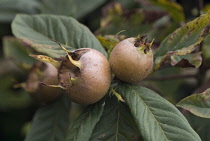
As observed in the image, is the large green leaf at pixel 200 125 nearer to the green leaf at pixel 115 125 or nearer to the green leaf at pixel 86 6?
the green leaf at pixel 115 125

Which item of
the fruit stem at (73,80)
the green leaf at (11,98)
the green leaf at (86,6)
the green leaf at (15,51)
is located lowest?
the green leaf at (11,98)

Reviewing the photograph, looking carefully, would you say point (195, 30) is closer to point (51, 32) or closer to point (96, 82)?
point (96, 82)

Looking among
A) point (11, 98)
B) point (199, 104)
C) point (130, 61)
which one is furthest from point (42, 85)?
point (11, 98)

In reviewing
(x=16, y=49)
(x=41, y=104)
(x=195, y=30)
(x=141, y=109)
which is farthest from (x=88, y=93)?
(x=16, y=49)

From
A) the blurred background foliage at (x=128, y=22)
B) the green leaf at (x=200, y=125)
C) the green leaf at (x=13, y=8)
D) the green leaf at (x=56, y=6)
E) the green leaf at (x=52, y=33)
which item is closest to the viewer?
the green leaf at (x=52, y=33)

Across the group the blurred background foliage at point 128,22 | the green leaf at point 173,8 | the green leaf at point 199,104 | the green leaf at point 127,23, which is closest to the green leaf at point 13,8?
the blurred background foliage at point 128,22

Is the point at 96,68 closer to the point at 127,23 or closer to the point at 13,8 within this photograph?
the point at 127,23

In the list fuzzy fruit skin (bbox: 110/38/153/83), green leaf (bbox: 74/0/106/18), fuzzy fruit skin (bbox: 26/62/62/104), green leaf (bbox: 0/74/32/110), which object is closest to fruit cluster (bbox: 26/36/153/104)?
fuzzy fruit skin (bbox: 110/38/153/83)
